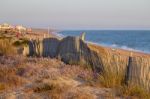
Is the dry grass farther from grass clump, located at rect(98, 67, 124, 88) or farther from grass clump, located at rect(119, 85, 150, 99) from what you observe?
grass clump, located at rect(119, 85, 150, 99)

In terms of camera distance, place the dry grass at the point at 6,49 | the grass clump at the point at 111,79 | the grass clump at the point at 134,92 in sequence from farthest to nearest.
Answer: the dry grass at the point at 6,49 → the grass clump at the point at 111,79 → the grass clump at the point at 134,92

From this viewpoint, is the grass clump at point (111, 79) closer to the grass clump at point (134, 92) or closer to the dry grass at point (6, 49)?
the grass clump at point (134, 92)

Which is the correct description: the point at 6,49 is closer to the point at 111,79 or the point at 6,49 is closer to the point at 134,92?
the point at 111,79

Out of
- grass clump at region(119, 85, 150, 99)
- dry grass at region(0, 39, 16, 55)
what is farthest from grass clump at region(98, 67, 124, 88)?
dry grass at region(0, 39, 16, 55)

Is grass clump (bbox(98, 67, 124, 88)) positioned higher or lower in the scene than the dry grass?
higher

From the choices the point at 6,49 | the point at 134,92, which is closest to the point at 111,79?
the point at 134,92

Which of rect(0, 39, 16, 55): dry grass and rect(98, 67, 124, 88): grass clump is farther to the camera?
rect(0, 39, 16, 55): dry grass

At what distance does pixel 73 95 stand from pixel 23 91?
136 cm

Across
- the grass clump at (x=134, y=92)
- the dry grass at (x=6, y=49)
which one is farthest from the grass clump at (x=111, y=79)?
the dry grass at (x=6, y=49)

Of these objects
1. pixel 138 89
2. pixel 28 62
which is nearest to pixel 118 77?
pixel 138 89

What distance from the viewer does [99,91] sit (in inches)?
384

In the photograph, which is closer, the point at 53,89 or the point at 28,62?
the point at 53,89

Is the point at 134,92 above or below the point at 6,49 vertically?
above

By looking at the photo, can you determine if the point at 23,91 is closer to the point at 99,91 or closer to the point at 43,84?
the point at 43,84
